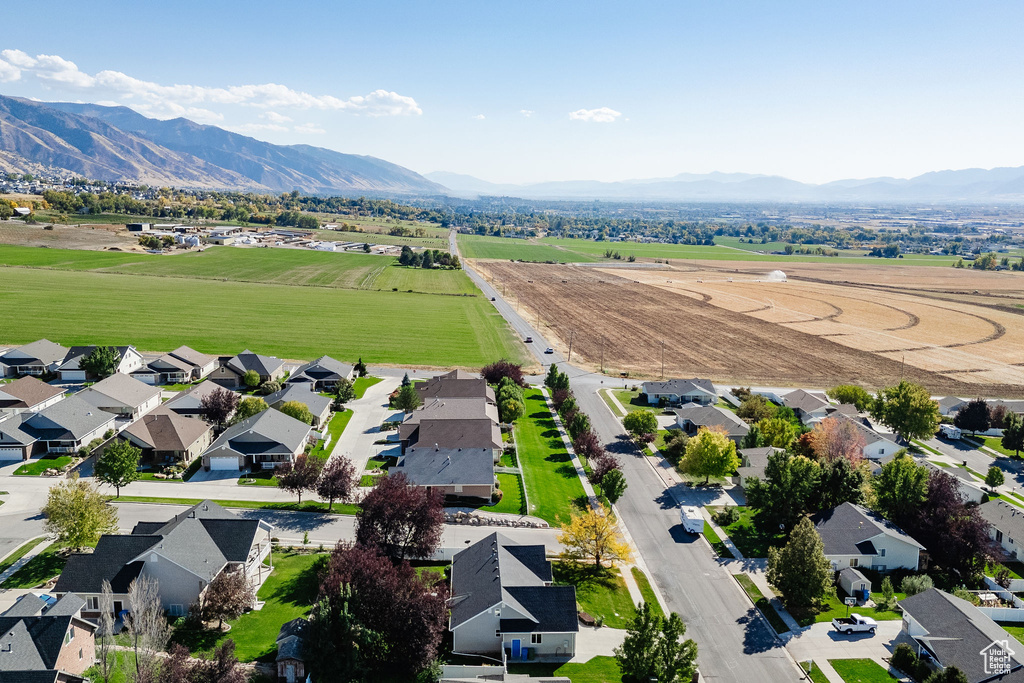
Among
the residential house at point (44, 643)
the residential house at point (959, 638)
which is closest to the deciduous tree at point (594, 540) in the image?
the residential house at point (959, 638)

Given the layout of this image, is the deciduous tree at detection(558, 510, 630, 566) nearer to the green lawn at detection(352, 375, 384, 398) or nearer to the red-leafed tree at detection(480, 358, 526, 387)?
the red-leafed tree at detection(480, 358, 526, 387)

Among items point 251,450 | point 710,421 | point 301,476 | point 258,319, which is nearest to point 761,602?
point 710,421

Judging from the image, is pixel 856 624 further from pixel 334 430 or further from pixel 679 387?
pixel 334 430

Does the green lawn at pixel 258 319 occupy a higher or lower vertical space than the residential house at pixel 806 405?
higher

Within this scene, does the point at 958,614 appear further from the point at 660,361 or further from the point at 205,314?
the point at 205,314

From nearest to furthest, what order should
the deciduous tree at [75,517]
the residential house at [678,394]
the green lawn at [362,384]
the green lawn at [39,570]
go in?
the green lawn at [39,570] < the deciduous tree at [75,517] < the green lawn at [362,384] < the residential house at [678,394]

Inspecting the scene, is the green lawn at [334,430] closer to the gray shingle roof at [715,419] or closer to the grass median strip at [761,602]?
the grass median strip at [761,602]

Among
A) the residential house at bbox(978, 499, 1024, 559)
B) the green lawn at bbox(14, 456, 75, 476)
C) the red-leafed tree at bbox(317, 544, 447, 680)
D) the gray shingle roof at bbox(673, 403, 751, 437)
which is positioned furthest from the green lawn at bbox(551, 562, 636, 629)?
the green lawn at bbox(14, 456, 75, 476)
